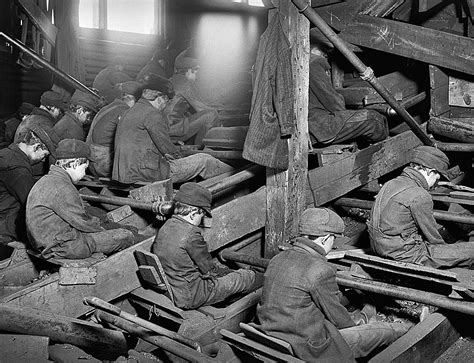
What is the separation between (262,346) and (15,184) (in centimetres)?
404

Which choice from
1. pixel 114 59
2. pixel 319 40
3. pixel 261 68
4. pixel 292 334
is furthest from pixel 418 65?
Result: pixel 114 59

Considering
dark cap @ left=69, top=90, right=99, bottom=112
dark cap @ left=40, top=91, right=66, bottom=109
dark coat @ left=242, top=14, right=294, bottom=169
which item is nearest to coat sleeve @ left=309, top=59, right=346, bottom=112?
dark coat @ left=242, top=14, right=294, bottom=169

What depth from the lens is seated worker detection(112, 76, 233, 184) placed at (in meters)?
7.28

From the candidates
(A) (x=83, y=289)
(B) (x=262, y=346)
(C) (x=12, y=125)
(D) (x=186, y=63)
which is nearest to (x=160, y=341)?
(B) (x=262, y=346)

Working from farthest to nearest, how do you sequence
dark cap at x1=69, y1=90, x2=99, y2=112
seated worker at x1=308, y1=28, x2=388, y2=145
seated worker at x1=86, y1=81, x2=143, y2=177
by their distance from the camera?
dark cap at x1=69, y1=90, x2=99, y2=112
seated worker at x1=86, y1=81, x2=143, y2=177
seated worker at x1=308, y1=28, x2=388, y2=145

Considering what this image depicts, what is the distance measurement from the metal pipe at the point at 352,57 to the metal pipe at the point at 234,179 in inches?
58.3

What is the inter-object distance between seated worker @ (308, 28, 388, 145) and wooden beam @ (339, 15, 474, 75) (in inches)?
31.7

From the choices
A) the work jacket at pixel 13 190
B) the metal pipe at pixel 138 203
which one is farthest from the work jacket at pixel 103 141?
the work jacket at pixel 13 190

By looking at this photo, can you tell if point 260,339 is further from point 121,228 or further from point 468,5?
point 468,5

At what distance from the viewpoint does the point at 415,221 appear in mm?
5449

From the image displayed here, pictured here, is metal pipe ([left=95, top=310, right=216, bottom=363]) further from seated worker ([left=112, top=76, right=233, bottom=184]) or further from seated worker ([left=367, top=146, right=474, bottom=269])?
seated worker ([left=112, top=76, right=233, bottom=184])

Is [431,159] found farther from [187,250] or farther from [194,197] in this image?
A: [187,250]

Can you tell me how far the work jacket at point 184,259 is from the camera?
5.28 meters

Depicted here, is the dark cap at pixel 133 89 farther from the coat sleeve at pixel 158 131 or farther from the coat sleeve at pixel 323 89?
the coat sleeve at pixel 323 89
